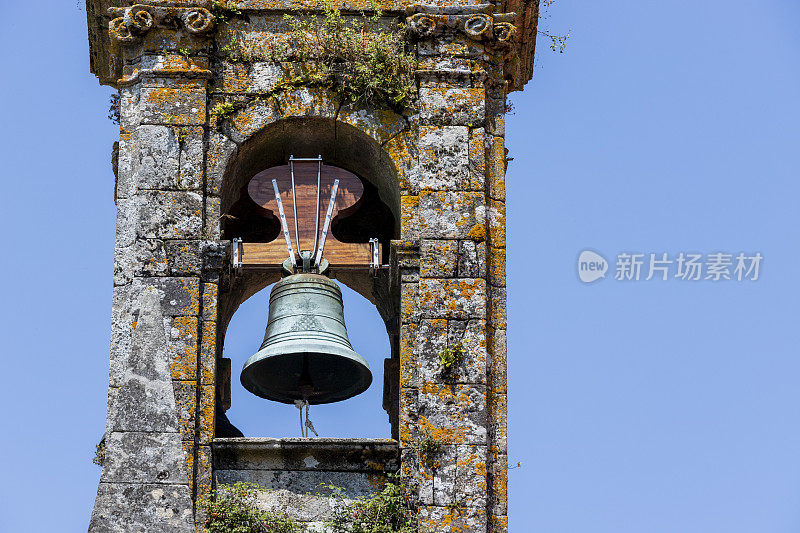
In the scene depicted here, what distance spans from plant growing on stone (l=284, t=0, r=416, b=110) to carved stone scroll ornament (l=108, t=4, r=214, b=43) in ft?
1.91

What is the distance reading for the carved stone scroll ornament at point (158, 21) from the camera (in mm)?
13086

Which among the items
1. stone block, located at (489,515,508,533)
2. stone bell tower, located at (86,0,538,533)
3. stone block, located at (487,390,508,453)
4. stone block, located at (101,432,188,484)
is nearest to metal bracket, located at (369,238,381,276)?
stone bell tower, located at (86,0,538,533)

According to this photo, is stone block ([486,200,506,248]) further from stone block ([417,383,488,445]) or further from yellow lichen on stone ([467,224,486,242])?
stone block ([417,383,488,445])

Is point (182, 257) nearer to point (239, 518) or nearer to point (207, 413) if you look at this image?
point (207, 413)

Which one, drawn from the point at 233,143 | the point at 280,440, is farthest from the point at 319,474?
the point at 233,143

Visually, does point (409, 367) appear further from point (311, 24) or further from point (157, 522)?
point (311, 24)

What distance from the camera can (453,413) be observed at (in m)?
11.9

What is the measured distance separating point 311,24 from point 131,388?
296cm

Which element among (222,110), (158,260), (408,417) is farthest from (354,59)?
(408,417)

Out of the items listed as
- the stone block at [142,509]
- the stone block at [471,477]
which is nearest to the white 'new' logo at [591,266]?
the stone block at [471,477]

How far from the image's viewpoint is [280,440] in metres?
11.8

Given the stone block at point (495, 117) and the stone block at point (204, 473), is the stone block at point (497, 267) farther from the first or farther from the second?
the stone block at point (204, 473)

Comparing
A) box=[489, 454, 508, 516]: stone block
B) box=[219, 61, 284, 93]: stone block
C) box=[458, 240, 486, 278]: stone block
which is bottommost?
box=[489, 454, 508, 516]: stone block

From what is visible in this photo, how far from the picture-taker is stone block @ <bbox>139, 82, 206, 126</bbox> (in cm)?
1277
